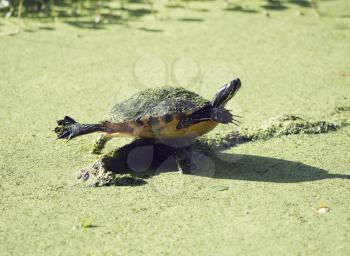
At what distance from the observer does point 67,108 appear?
2689 mm

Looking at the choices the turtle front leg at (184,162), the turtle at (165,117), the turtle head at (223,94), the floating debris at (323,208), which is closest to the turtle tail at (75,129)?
the turtle at (165,117)

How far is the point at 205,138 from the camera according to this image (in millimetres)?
2363

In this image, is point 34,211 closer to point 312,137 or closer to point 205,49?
point 312,137

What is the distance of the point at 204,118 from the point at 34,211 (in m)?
0.59

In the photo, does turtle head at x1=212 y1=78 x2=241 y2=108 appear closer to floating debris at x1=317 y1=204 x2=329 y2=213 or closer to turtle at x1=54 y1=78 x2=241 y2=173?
turtle at x1=54 y1=78 x2=241 y2=173

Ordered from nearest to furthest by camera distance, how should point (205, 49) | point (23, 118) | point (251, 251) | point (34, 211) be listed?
point (251, 251) → point (34, 211) → point (23, 118) → point (205, 49)

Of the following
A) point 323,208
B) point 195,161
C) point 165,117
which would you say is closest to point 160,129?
point 165,117

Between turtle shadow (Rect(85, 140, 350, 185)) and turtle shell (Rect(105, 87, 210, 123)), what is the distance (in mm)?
126

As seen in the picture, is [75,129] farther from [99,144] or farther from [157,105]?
[157,105]

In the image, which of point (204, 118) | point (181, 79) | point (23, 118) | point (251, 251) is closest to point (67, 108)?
point (23, 118)

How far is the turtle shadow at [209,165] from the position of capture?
2092 millimetres

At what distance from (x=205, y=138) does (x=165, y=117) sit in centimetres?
36

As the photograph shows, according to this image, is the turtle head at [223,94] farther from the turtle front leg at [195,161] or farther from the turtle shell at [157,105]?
the turtle front leg at [195,161]

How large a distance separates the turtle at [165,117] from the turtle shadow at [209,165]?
48mm
